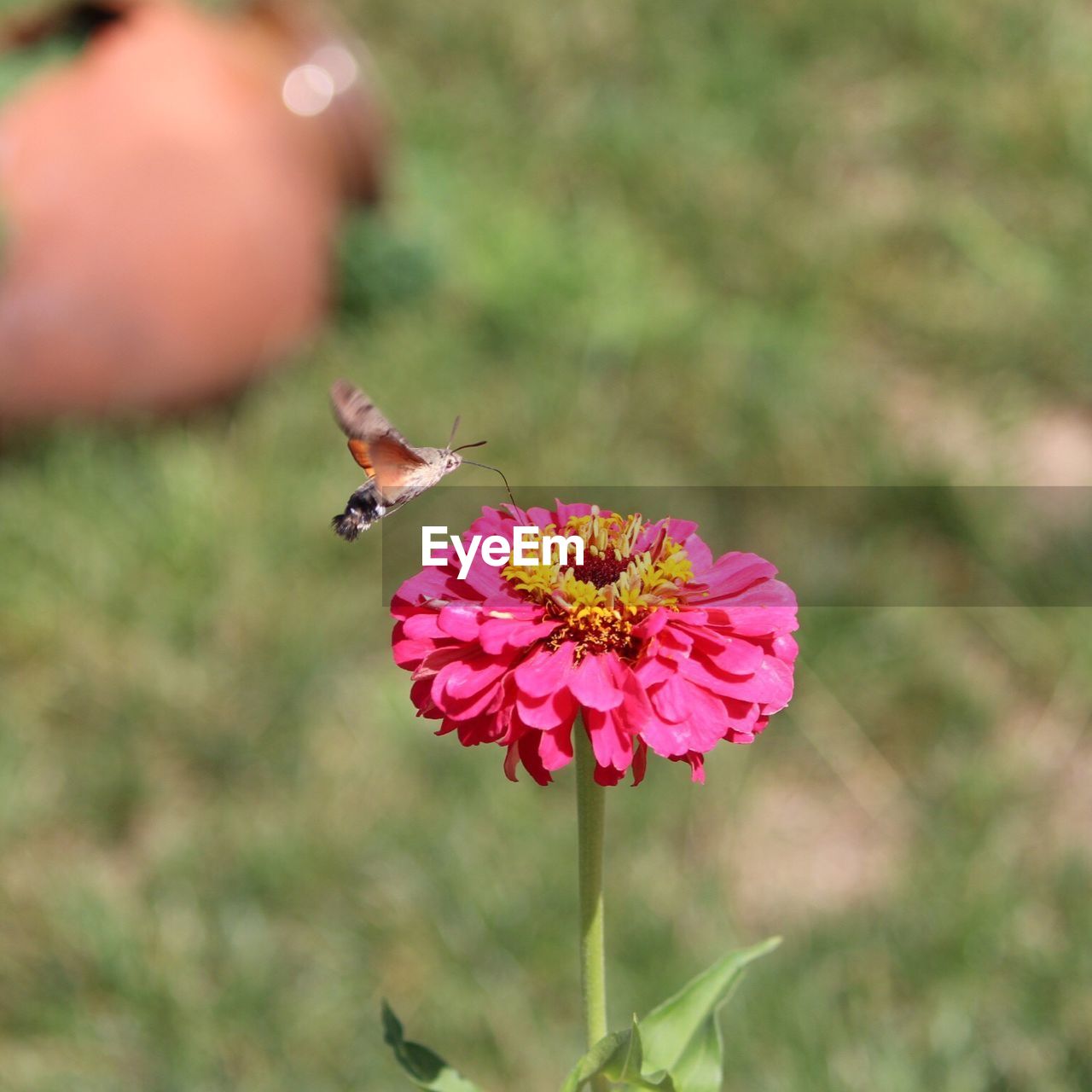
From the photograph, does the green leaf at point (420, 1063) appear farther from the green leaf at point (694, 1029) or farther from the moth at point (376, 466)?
the moth at point (376, 466)

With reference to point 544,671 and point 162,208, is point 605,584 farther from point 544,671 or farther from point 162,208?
point 162,208

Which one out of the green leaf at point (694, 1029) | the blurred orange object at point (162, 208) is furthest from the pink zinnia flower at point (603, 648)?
the blurred orange object at point (162, 208)

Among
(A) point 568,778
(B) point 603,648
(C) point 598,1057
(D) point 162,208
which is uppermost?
(D) point 162,208

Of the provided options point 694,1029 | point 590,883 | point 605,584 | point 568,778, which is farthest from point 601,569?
point 568,778

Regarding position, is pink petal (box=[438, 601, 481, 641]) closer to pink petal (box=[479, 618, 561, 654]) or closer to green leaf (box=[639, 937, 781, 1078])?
pink petal (box=[479, 618, 561, 654])

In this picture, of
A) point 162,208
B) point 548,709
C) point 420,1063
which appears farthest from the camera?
point 162,208

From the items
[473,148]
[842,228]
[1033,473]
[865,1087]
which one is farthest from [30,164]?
[865,1087]

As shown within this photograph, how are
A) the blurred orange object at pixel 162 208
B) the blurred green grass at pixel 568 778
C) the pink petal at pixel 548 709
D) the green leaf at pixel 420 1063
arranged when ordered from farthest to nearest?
the blurred orange object at pixel 162 208 → the blurred green grass at pixel 568 778 → the green leaf at pixel 420 1063 → the pink petal at pixel 548 709
